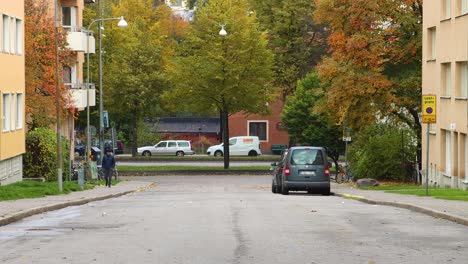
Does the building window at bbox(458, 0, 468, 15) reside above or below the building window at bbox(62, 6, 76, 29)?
below

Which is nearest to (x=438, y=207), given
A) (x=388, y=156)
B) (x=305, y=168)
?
(x=305, y=168)

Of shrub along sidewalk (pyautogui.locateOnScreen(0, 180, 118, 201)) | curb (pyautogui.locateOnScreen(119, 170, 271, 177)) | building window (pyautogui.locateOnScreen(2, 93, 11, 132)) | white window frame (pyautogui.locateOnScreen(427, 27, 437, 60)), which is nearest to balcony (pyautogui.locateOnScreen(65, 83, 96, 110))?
curb (pyautogui.locateOnScreen(119, 170, 271, 177))

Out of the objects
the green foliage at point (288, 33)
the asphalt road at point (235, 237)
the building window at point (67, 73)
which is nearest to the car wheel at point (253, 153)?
the green foliage at point (288, 33)

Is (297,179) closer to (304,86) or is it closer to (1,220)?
(1,220)

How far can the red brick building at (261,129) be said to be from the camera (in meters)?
103

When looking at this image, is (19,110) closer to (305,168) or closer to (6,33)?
(6,33)

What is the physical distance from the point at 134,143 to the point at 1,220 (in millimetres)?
67557

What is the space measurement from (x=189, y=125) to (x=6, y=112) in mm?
68897

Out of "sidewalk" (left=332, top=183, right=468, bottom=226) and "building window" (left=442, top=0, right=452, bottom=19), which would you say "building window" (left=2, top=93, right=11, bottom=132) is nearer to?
"sidewalk" (left=332, top=183, right=468, bottom=226)

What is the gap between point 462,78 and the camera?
41719 millimetres

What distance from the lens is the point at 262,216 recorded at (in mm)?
22125

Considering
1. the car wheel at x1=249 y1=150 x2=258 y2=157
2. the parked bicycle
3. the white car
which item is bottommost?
the parked bicycle

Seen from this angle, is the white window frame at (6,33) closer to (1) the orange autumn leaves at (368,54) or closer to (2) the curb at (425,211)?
(2) the curb at (425,211)

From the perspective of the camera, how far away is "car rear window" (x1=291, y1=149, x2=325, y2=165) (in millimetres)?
36625
